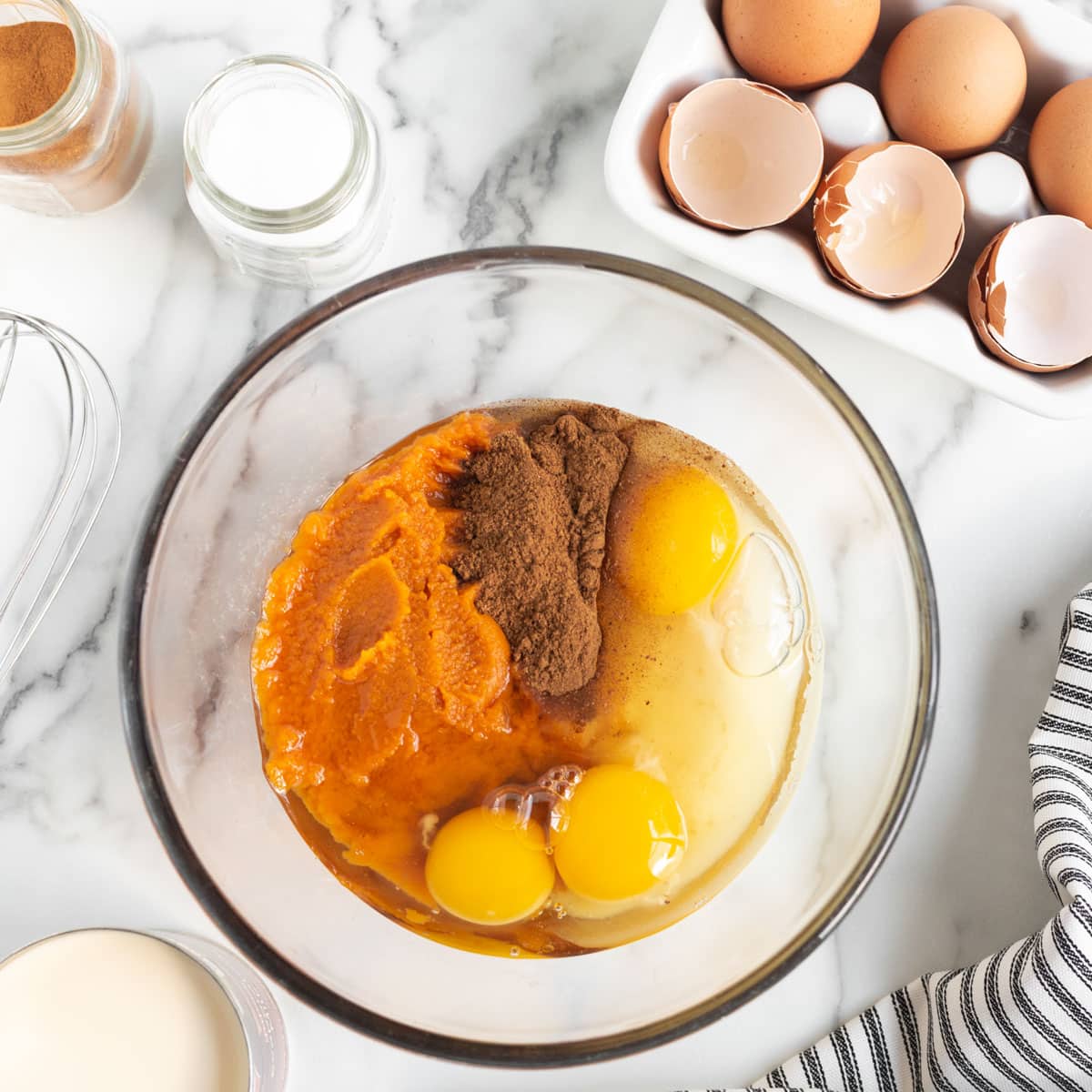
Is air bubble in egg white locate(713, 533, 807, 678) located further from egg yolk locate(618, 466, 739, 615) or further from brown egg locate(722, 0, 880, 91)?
brown egg locate(722, 0, 880, 91)

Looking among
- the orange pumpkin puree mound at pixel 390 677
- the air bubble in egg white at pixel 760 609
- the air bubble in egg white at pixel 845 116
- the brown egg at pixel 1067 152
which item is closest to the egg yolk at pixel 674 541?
the air bubble in egg white at pixel 760 609

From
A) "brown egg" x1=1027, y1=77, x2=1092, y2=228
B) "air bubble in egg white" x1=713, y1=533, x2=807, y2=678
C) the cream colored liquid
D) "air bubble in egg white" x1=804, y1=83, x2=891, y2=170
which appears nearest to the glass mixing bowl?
"air bubble in egg white" x1=713, y1=533, x2=807, y2=678

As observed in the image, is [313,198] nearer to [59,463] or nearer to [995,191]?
[59,463]

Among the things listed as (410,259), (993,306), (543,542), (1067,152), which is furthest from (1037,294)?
(410,259)

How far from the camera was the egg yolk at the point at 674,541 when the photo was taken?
1.34 meters

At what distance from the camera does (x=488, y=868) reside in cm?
132

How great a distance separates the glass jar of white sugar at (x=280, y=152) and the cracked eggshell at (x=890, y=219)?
1.93 ft

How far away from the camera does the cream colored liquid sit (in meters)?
1.31

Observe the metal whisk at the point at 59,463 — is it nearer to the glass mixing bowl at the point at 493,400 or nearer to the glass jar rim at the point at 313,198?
the glass mixing bowl at the point at 493,400

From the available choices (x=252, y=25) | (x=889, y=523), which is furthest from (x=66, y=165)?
(x=889, y=523)

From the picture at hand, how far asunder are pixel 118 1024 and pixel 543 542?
31.5 inches

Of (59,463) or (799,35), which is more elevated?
(799,35)

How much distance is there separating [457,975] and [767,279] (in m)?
0.96

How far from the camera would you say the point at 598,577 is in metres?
1.35
